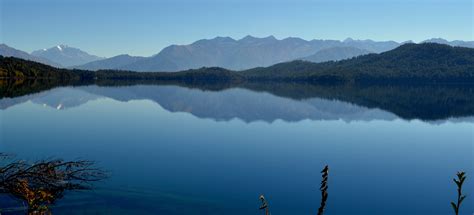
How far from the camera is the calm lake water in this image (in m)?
20.9

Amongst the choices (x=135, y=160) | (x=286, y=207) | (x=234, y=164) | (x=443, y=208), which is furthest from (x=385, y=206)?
(x=135, y=160)

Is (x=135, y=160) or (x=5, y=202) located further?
(x=135, y=160)

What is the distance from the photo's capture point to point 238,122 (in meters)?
58.7

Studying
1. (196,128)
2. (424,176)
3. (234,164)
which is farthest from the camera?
(196,128)

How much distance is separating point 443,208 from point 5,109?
200 feet

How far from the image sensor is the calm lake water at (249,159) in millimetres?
20875

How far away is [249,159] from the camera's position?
32.1 meters

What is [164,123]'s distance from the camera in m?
55.3

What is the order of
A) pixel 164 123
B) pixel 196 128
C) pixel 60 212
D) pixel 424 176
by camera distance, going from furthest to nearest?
pixel 164 123
pixel 196 128
pixel 424 176
pixel 60 212

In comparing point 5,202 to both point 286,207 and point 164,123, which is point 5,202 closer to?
point 286,207

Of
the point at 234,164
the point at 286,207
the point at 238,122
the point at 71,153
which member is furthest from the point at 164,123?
the point at 286,207

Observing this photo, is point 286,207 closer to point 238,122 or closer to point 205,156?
point 205,156

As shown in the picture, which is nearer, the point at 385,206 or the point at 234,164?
the point at 385,206

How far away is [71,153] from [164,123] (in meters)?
23.3
